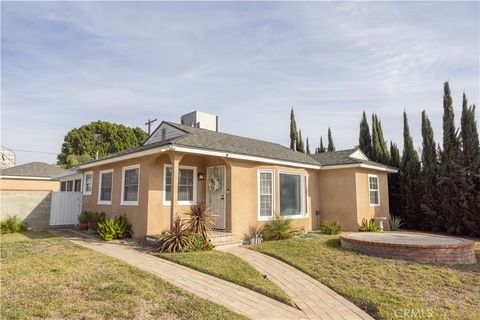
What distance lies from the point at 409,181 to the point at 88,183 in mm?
17038

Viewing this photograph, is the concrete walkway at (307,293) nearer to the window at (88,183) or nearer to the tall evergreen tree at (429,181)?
the window at (88,183)

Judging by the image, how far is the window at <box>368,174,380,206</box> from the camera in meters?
14.4

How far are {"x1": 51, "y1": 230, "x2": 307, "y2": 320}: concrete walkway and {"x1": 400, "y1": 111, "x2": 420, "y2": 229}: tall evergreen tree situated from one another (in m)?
13.4

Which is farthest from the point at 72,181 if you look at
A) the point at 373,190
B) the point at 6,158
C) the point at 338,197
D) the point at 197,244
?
the point at 6,158

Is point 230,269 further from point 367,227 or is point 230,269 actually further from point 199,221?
point 367,227

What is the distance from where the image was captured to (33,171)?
24.2 m

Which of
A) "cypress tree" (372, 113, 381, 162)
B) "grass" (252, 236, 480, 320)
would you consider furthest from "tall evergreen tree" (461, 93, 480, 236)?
"grass" (252, 236, 480, 320)

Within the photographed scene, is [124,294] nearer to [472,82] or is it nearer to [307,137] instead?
[472,82]

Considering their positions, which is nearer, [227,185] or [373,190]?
[227,185]

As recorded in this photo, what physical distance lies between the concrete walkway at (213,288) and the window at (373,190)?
415 inches

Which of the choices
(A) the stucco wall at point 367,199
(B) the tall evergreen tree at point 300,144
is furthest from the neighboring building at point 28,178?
(A) the stucco wall at point 367,199

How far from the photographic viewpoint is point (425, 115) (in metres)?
15.4

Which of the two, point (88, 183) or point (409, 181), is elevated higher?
point (409, 181)

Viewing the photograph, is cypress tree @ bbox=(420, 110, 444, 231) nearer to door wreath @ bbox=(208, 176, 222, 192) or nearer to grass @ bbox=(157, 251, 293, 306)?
door wreath @ bbox=(208, 176, 222, 192)
